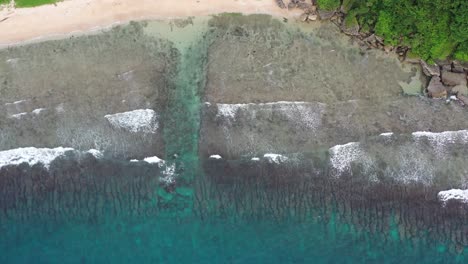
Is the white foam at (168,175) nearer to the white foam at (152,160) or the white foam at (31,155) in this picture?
the white foam at (152,160)

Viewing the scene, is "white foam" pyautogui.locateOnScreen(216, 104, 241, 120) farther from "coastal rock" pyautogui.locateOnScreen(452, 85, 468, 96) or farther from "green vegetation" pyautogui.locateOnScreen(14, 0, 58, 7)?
"coastal rock" pyautogui.locateOnScreen(452, 85, 468, 96)

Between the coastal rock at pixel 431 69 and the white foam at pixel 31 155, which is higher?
the coastal rock at pixel 431 69

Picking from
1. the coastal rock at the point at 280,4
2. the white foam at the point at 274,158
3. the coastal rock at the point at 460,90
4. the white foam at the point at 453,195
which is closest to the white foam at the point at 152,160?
the white foam at the point at 274,158

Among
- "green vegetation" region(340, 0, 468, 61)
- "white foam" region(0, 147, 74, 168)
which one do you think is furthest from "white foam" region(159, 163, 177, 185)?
"green vegetation" region(340, 0, 468, 61)

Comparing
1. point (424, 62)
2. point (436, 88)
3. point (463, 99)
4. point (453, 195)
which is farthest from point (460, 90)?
point (453, 195)

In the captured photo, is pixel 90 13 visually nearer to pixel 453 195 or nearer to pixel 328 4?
pixel 328 4

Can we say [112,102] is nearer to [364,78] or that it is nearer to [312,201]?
[312,201]

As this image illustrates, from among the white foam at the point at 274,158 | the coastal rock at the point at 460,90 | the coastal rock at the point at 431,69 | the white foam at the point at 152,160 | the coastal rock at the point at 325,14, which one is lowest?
the white foam at the point at 274,158

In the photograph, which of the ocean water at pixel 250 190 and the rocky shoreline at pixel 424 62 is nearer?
the ocean water at pixel 250 190
